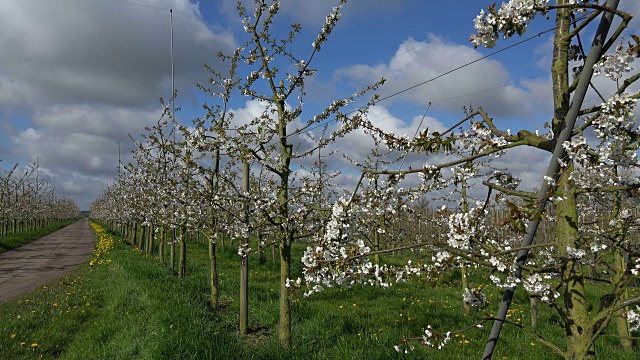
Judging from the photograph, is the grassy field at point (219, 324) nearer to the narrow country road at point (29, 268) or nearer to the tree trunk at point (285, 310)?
the tree trunk at point (285, 310)

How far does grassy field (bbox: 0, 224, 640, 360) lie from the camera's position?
16.2 ft

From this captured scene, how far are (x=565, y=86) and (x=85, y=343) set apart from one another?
7151mm

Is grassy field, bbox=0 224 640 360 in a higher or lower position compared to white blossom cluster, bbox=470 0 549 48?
lower

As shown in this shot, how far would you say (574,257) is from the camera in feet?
5.24

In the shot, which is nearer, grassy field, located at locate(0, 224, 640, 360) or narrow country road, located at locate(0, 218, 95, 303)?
grassy field, located at locate(0, 224, 640, 360)

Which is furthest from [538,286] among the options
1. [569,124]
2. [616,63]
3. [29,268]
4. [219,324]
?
[29,268]

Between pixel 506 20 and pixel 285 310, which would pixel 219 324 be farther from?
pixel 506 20

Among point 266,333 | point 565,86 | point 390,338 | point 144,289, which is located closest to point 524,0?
point 565,86

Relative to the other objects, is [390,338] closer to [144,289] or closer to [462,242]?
[462,242]

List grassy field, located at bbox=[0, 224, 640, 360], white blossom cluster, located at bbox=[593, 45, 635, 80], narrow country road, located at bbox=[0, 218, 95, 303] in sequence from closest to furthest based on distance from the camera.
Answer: white blossom cluster, located at bbox=[593, 45, 635, 80]
grassy field, located at bbox=[0, 224, 640, 360]
narrow country road, located at bbox=[0, 218, 95, 303]

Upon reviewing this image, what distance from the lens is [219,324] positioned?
6770 millimetres

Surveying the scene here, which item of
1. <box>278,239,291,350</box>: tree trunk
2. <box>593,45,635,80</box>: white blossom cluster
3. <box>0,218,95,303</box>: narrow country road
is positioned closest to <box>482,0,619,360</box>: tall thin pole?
<box>593,45,635,80</box>: white blossom cluster

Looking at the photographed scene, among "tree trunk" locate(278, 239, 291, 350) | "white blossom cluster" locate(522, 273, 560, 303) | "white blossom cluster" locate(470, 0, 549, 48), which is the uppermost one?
"white blossom cluster" locate(470, 0, 549, 48)

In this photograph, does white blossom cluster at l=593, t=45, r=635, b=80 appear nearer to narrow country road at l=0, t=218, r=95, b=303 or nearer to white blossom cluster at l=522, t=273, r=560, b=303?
white blossom cluster at l=522, t=273, r=560, b=303
